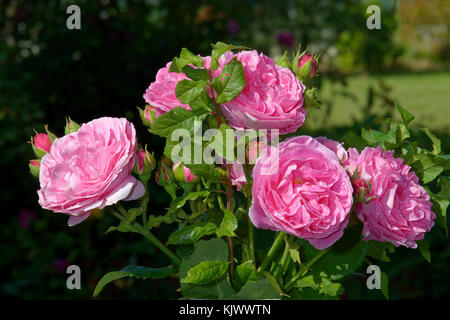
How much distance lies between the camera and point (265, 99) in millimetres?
554

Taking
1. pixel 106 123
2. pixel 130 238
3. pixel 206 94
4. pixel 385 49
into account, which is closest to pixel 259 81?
pixel 206 94

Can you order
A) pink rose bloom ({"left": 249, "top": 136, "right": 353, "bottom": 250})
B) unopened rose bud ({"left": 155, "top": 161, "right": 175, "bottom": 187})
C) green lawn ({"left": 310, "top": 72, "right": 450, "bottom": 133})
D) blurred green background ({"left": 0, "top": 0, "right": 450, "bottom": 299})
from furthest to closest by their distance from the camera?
green lawn ({"left": 310, "top": 72, "right": 450, "bottom": 133}) → blurred green background ({"left": 0, "top": 0, "right": 450, "bottom": 299}) → unopened rose bud ({"left": 155, "top": 161, "right": 175, "bottom": 187}) → pink rose bloom ({"left": 249, "top": 136, "right": 353, "bottom": 250})

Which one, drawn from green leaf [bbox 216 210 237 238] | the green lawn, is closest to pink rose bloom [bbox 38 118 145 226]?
green leaf [bbox 216 210 237 238]

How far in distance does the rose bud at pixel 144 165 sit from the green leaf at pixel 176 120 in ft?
0.16

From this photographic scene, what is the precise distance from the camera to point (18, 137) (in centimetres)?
207

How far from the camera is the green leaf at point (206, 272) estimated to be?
55 cm

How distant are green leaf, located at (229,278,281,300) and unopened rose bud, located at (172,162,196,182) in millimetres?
139

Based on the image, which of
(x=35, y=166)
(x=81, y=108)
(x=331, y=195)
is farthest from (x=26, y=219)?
(x=331, y=195)

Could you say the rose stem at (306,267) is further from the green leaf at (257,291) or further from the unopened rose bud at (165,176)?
the unopened rose bud at (165,176)

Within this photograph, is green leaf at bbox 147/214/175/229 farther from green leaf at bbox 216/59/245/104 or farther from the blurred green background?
the blurred green background

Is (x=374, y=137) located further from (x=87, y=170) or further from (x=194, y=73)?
(x=87, y=170)

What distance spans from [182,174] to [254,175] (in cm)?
11

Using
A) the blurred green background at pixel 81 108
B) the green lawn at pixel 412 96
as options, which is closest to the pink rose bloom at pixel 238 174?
the blurred green background at pixel 81 108

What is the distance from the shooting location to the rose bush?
521 mm
